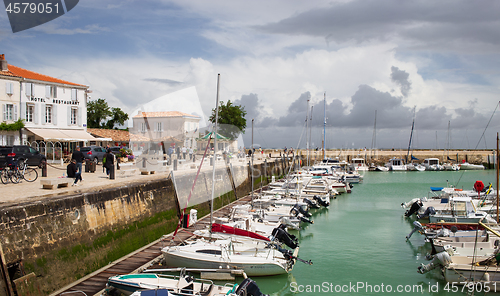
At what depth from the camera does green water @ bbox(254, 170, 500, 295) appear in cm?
1438

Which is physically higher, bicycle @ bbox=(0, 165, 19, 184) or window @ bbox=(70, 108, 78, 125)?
window @ bbox=(70, 108, 78, 125)

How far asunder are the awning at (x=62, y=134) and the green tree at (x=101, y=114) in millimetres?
32496

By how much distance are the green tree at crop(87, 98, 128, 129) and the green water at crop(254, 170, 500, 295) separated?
167 feet

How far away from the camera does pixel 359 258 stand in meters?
17.8

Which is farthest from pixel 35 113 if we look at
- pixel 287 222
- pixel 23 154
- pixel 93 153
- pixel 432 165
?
pixel 432 165

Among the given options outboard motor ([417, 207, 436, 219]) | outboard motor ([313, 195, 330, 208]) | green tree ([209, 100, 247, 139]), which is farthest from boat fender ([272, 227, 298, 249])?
green tree ([209, 100, 247, 139])

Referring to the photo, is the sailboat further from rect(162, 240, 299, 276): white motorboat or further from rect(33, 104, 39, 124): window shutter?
rect(33, 104, 39, 124): window shutter

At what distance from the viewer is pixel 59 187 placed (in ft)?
54.2

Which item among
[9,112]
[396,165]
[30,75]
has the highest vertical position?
[30,75]

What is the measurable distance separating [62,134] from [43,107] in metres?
3.08

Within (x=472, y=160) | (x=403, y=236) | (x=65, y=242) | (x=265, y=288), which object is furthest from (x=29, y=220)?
(x=472, y=160)

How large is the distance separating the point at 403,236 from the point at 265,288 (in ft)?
40.2

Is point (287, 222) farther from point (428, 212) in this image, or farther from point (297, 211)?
point (428, 212)

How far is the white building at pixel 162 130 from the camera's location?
46688mm
